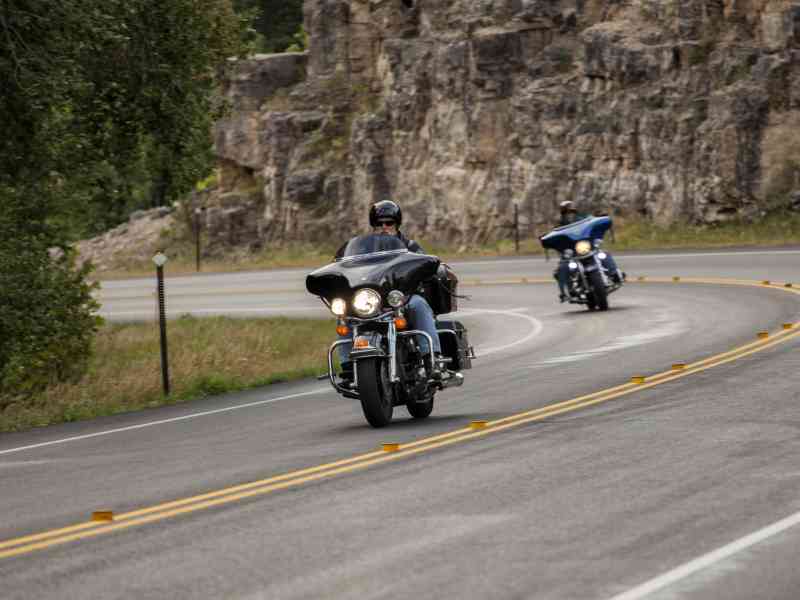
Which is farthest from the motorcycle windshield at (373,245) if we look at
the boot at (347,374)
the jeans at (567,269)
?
the jeans at (567,269)

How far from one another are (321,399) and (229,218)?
43331 mm

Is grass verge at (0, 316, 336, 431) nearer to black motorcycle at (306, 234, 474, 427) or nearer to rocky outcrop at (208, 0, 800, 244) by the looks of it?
black motorcycle at (306, 234, 474, 427)

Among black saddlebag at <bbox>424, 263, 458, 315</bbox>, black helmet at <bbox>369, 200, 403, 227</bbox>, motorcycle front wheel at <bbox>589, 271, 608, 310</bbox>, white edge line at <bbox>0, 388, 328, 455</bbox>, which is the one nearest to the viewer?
black helmet at <bbox>369, 200, 403, 227</bbox>

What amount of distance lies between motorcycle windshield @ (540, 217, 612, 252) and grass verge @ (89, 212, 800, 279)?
46.7ft

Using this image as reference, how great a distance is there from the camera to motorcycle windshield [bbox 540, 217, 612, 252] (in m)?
26.0

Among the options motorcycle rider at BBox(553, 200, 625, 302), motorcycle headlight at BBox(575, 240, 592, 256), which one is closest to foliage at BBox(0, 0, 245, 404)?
motorcycle rider at BBox(553, 200, 625, 302)

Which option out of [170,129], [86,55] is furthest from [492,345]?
[86,55]

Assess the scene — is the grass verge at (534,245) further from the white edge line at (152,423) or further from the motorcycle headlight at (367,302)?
the motorcycle headlight at (367,302)

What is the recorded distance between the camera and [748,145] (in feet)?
142

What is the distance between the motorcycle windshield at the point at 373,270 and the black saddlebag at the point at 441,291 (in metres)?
0.38

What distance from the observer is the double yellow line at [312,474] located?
8.62m

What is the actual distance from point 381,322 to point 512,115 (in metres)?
38.6

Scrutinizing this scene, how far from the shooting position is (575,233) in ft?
85.3

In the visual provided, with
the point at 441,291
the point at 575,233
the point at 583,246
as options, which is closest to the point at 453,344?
the point at 441,291
